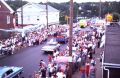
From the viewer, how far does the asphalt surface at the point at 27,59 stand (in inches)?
1036

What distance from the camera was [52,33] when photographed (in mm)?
51438

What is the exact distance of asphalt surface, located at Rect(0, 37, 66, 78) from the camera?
2632 centimetres

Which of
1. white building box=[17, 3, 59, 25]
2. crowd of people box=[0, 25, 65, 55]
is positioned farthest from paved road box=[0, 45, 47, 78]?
white building box=[17, 3, 59, 25]

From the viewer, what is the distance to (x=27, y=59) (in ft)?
102

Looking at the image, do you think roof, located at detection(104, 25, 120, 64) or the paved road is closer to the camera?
roof, located at detection(104, 25, 120, 64)

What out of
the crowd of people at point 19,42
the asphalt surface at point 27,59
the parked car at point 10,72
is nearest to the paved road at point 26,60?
the asphalt surface at point 27,59

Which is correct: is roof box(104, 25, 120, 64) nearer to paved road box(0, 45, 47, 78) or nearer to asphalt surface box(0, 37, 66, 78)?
asphalt surface box(0, 37, 66, 78)

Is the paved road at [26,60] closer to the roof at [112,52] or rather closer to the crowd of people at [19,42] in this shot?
the crowd of people at [19,42]

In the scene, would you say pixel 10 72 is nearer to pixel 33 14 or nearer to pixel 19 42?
pixel 19 42

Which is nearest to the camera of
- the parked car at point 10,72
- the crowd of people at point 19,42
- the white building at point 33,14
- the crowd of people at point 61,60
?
the parked car at point 10,72

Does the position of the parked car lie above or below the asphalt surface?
above

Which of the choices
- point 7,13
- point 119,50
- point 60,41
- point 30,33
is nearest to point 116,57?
point 119,50

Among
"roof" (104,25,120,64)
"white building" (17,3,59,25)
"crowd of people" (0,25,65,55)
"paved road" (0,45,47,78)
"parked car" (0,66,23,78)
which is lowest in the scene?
"paved road" (0,45,47,78)

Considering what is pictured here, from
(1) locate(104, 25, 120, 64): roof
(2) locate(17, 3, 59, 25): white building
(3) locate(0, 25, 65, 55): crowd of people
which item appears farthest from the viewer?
(2) locate(17, 3, 59, 25): white building
